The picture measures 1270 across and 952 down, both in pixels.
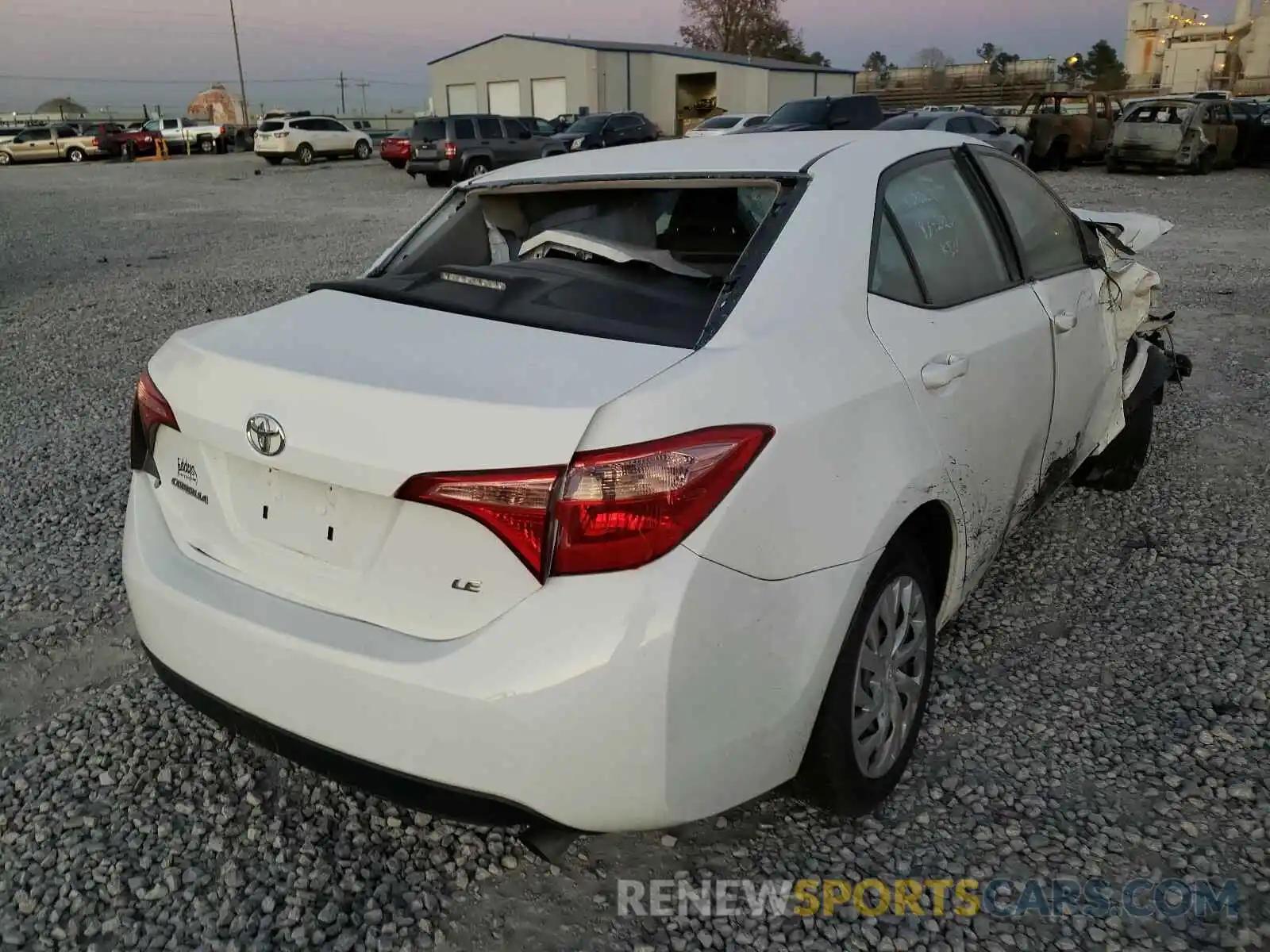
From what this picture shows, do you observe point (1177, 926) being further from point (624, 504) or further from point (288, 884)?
point (288, 884)

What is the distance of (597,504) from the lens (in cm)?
179

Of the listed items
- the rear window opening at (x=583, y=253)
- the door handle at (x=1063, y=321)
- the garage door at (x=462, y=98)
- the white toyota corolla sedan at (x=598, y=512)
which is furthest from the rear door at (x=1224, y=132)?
the garage door at (x=462, y=98)

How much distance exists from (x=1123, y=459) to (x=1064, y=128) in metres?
21.7

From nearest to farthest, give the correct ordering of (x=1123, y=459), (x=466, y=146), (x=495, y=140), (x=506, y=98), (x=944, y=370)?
1. (x=944, y=370)
2. (x=1123, y=459)
3. (x=466, y=146)
4. (x=495, y=140)
5. (x=506, y=98)

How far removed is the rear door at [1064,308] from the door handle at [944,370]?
2.67 ft

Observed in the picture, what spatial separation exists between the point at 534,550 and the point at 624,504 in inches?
7.3

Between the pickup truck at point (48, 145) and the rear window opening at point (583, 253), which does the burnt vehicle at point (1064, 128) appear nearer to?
the rear window opening at point (583, 253)

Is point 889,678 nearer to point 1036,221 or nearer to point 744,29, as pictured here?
point 1036,221

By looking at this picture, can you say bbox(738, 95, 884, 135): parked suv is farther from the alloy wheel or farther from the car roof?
the alloy wheel

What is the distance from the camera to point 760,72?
43.4 meters

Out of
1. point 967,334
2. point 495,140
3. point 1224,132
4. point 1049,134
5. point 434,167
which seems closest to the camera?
point 967,334

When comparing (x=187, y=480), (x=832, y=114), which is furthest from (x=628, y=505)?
(x=832, y=114)

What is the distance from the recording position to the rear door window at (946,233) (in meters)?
2.73

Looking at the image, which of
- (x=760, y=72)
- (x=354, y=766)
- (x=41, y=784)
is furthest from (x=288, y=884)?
(x=760, y=72)
